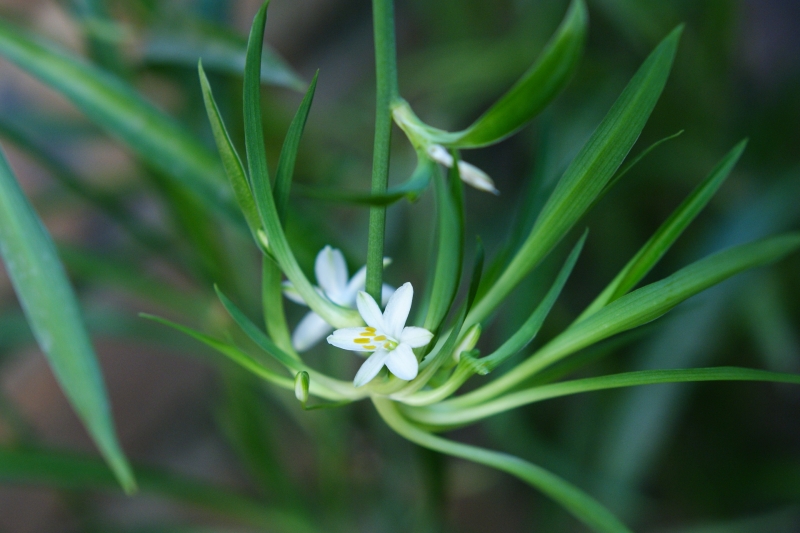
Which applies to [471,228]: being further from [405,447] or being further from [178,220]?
[178,220]

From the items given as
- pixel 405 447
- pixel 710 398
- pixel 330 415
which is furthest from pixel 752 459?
pixel 330 415

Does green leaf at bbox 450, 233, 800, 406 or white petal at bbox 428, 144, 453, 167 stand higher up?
white petal at bbox 428, 144, 453, 167

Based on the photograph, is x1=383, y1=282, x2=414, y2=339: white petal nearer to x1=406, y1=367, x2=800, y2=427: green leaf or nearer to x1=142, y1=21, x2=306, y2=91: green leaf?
x1=406, y1=367, x2=800, y2=427: green leaf

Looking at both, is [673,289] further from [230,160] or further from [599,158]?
[230,160]

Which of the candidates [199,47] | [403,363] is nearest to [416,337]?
[403,363]

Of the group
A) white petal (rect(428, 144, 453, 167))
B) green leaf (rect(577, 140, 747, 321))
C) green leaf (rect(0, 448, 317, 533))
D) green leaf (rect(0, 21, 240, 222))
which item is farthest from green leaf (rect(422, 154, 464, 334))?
green leaf (rect(0, 448, 317, 533))

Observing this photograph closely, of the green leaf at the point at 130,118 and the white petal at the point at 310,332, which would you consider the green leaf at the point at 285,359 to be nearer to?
the white petal at the point at 310,332

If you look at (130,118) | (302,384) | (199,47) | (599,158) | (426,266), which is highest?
(426,266)
